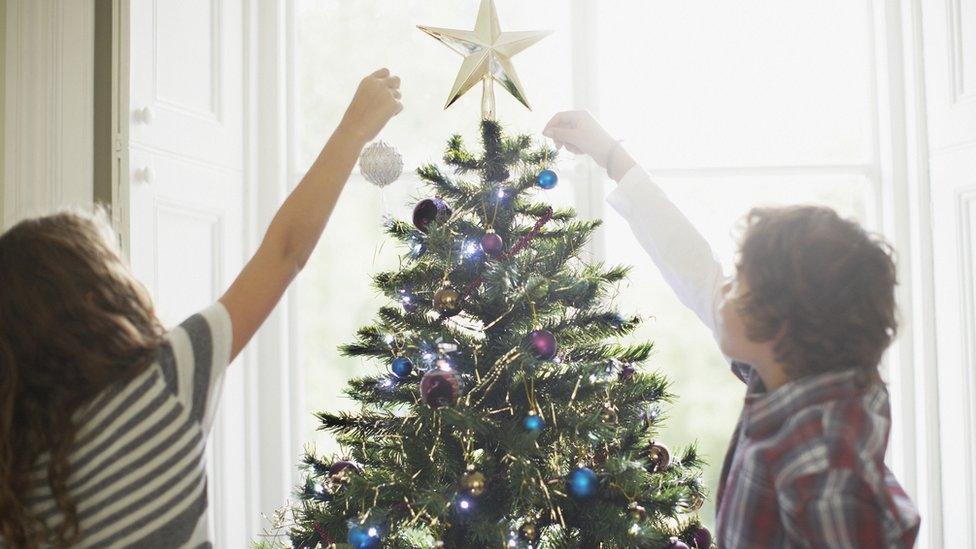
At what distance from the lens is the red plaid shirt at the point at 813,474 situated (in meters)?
0.92

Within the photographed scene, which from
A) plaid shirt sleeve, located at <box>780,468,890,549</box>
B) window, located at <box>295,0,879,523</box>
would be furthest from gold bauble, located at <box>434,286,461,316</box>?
window, located at <box>295,0,879,523</box>

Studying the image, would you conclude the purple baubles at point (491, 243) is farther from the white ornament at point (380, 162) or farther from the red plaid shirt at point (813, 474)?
the red plaid shirt at point (813, 474)

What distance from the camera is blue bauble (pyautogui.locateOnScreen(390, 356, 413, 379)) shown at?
1337 mm

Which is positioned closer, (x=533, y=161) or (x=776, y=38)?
(x=533, y=161)

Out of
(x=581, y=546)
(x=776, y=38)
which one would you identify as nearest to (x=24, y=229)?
(x=581, y=546)

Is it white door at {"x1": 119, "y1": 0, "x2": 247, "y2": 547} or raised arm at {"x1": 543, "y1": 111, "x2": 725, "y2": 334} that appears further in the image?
white door at {"x1": 119, "y1": 0, "x2": 247, "y2": 547}

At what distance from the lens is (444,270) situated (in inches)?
53.8

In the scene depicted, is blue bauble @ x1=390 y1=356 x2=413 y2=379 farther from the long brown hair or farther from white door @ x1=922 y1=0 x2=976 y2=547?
white door @ x1=922 y1=0 x2=976 y2=547

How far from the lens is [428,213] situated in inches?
53.6

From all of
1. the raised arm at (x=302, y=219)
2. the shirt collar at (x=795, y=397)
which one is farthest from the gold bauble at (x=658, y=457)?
the raised arm at (x=302, y=219)

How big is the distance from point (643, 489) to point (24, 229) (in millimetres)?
913

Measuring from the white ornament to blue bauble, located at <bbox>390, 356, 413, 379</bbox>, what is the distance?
1.17 ft

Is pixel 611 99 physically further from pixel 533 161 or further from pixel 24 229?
pixel 24 229

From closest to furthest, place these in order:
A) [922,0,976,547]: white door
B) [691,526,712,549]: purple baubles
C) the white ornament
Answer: [691,526,712,549]: purple baubles → the white ornament → [922,0,976,547]: white door
